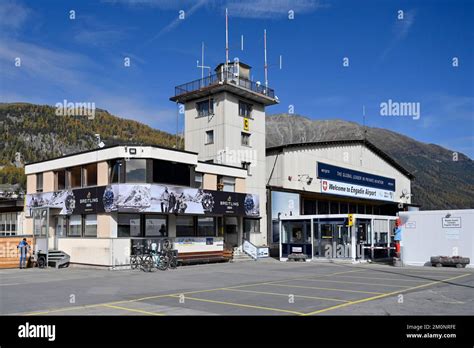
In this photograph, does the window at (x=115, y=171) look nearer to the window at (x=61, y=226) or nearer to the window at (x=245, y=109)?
the window at (x=61, y=226)

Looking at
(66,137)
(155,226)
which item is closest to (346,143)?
(155,226)

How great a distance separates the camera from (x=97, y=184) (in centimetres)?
2847

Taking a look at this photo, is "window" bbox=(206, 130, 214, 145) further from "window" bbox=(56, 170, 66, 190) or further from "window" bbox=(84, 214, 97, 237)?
"window" bbox=(84, 214, 97, 237)

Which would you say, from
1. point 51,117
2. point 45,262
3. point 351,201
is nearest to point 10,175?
point 51,117

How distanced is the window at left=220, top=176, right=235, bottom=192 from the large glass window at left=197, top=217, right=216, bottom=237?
284 cm

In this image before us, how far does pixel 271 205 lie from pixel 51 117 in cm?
14398

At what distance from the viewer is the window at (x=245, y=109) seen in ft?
131

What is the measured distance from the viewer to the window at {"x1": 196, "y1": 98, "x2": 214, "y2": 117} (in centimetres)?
3950

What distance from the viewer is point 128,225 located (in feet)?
91.0

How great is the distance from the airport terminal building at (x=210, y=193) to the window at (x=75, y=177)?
0.20 feet

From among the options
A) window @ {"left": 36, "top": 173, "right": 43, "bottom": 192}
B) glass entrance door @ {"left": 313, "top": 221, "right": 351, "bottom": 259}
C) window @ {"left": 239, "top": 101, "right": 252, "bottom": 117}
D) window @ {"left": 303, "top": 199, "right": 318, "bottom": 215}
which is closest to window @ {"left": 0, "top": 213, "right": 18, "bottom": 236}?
window @ {"left": 36, "top": 173, "right": 43, "bottom": 192}

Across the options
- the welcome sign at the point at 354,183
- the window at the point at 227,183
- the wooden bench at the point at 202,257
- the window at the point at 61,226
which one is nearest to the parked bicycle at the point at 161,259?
the wooden bench at the point at 202,257

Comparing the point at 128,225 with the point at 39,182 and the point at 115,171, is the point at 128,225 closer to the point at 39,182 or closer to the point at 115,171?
the point at 115,171
